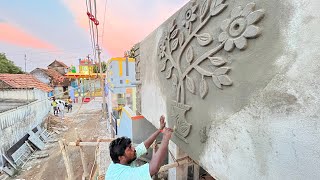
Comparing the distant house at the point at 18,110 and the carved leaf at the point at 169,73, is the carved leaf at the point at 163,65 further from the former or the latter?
the distant house at the point at 18,110

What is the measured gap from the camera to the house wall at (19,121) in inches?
411

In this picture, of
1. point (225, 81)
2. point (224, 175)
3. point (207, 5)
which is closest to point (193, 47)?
point (207, 5)

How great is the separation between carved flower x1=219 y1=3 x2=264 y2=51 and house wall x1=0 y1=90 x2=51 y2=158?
12834 mm

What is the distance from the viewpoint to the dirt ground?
33.1 ft

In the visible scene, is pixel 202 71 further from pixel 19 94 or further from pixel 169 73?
pixel 19 94

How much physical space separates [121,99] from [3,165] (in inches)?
341

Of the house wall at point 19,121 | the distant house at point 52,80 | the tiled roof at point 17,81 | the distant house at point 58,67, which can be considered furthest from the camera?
the distant house at point 58,67

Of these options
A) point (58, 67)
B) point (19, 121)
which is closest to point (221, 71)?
point (19, 121)

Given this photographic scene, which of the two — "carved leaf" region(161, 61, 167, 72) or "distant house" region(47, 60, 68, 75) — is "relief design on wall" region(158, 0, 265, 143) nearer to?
"carved leaf" region(161, 61, 167, 72)

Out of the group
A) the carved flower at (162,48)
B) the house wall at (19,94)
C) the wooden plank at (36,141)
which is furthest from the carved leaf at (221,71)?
the house wall at (19,94)

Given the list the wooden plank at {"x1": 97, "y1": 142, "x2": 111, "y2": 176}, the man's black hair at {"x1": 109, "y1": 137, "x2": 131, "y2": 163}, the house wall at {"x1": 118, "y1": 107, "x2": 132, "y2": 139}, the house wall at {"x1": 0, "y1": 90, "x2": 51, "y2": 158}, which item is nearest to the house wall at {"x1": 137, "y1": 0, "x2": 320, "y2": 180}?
the man's black hair at {"x1": 109, "y1": 137, "x2": 131, "y2": 163}

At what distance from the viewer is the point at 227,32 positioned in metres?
1.67

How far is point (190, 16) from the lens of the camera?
2326mm

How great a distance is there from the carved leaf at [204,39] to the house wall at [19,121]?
491 inches
